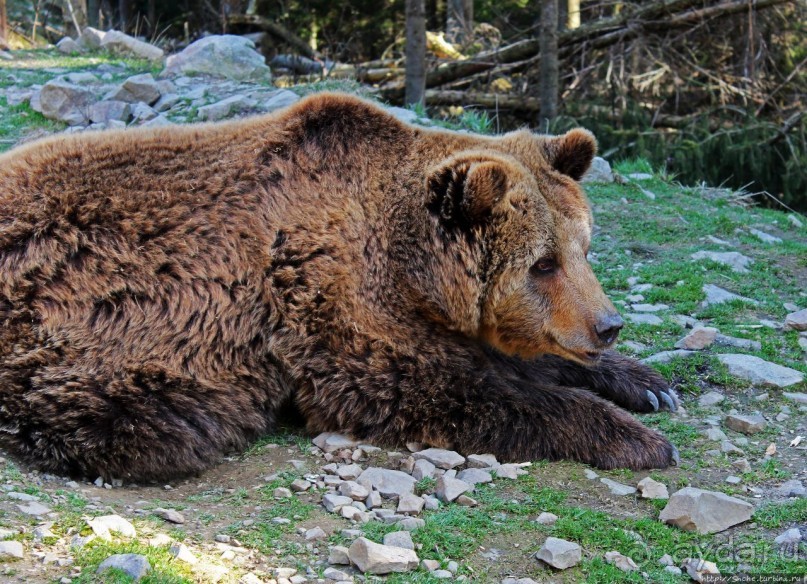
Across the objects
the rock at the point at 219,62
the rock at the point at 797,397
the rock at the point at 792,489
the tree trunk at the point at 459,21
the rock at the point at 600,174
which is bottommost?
the rock at the point at 792,489

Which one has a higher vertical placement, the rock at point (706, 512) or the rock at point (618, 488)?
the rock at point (706, 512)


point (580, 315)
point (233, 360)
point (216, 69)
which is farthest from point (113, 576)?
point (216, 69)

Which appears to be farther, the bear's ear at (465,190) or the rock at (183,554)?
the bear's ear at (465,190)

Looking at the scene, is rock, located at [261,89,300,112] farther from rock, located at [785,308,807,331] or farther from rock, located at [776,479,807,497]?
rock, located at [776,479,807,497]

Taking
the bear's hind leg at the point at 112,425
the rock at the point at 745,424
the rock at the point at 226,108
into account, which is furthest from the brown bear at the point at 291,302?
the rock at the point at 226,108

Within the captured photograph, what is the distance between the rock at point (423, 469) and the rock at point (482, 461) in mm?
174

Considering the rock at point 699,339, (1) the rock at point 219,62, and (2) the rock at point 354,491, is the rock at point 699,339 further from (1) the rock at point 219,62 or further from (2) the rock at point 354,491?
(1) the rock at point 219,62

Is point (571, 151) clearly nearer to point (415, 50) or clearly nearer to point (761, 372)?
point (761, 372)

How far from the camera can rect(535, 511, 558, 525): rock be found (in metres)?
3.51

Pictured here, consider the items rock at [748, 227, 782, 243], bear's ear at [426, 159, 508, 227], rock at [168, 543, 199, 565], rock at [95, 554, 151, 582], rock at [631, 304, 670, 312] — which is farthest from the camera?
rock at [748, 227, 782, 243]

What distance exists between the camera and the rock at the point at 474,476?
12.8ft

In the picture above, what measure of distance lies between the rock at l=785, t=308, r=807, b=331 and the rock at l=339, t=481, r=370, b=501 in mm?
3416

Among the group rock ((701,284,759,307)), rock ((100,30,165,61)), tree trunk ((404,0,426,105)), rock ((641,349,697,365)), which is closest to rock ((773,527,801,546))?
rock ((641,349,697,365))

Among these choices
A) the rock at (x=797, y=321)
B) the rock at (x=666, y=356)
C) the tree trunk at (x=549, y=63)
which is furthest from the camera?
the tree trunk at (x=549, y=63)
